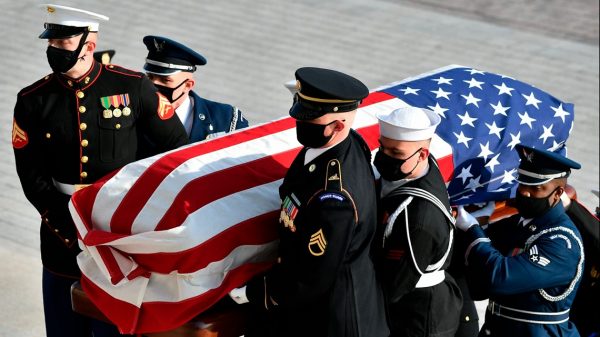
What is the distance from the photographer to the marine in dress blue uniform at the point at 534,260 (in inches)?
145

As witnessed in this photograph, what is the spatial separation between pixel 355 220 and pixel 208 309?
2.34ft

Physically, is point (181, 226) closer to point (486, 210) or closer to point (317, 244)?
point (317, 244)

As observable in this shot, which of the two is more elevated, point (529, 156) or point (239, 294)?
point (529, 156)

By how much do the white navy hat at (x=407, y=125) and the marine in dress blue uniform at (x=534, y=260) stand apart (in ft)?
1.70

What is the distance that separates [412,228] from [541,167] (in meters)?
0.68

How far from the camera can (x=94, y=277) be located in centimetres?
358

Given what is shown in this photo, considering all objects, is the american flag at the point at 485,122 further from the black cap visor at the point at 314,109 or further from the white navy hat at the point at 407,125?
the black cap visor at the point at 314,109

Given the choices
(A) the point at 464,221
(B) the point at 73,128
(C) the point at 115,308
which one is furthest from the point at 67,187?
(A) the point at 464,221

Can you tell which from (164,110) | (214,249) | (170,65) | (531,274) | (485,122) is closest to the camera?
(214,249)

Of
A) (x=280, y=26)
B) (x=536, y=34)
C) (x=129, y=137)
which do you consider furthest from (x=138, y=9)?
(x=129, y=137)

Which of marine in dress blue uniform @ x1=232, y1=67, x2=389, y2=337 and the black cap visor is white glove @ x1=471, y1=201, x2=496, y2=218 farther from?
the black cap visor

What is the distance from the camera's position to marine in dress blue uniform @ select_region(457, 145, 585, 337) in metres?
3.67

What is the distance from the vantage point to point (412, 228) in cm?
334

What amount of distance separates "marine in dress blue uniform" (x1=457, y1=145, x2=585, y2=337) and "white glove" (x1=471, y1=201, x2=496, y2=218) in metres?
0.40
